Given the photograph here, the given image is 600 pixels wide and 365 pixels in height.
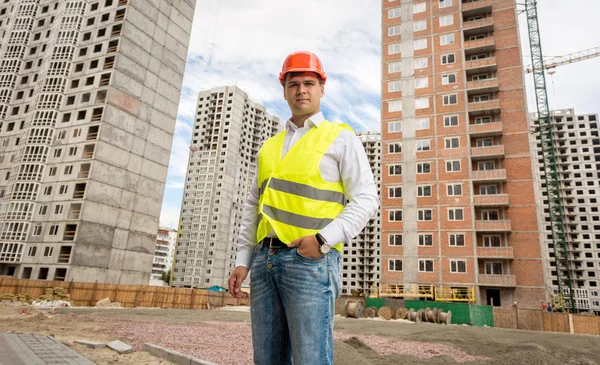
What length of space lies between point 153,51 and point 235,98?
2644 inches

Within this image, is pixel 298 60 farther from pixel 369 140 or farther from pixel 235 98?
pixel 369 140

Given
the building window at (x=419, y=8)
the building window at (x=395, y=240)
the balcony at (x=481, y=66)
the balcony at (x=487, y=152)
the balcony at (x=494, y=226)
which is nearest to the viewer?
the balcony at (x=494, y=226)

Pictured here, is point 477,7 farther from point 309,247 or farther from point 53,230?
point 309,247

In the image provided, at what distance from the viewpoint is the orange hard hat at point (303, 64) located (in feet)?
8.80

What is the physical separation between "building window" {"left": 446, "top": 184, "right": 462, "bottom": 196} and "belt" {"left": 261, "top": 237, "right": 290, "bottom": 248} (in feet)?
146

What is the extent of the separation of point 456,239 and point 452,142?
445 inches

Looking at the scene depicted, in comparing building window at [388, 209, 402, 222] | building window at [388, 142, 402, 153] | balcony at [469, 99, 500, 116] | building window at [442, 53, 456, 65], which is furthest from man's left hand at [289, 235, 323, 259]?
building window at [442, 53, 456, 65]

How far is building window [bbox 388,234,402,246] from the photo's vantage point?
1760 inches

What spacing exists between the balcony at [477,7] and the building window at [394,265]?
32.3 m

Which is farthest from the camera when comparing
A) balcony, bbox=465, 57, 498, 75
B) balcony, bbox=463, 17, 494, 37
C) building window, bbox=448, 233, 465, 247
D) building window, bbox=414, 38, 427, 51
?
building window, bbox=414, 38, 427, 51

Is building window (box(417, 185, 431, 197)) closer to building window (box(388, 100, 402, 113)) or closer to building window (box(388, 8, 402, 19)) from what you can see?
building window (box(388, 100, 402, 113))

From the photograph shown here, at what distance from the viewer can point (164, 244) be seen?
145m

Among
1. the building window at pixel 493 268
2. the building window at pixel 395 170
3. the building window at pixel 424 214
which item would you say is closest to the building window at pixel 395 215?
the building window at pixel 424 214

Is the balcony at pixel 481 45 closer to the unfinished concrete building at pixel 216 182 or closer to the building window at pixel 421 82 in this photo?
the building window at pixel 421 82
